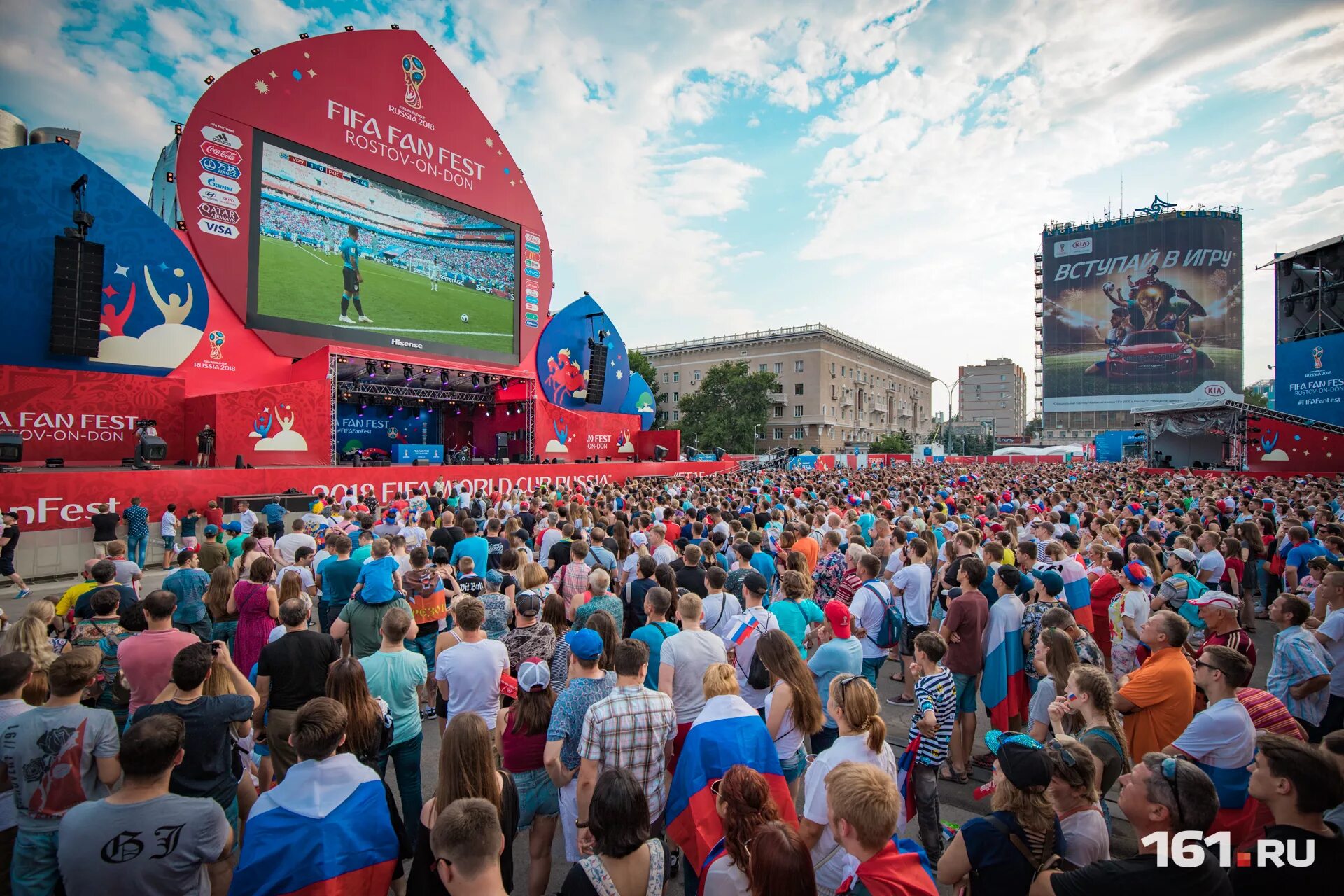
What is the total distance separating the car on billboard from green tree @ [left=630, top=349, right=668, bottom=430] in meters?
48.0

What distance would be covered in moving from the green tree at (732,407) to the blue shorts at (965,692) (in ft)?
180

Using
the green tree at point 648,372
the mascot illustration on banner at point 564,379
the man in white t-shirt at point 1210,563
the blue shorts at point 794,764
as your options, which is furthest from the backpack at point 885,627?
the green tree at point 648,372

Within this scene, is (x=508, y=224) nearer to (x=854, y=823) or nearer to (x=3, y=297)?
(x=3, y=297)

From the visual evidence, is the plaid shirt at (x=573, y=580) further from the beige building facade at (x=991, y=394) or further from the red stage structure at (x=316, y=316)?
the beige building facade at (x=991, y=394)

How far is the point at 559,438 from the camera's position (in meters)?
27.2

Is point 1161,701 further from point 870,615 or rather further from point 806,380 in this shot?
point 806,380

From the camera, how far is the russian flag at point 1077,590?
577cm

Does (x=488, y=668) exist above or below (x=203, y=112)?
below

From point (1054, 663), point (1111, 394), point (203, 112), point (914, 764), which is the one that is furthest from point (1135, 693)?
point (1111, 394)

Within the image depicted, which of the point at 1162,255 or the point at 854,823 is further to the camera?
the point at 1162,255

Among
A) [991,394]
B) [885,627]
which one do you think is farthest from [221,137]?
[991,394]

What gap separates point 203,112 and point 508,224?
1300cm

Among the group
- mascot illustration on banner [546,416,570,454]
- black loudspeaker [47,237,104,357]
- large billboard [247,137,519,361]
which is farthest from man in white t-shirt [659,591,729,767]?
large billboard [247,137,519,361]

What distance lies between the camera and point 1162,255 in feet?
198
